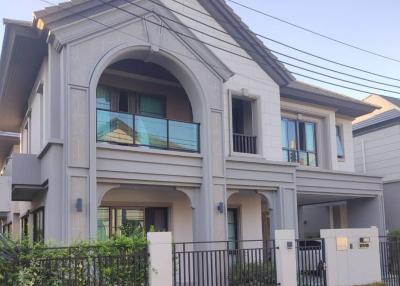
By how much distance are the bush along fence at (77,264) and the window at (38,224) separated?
455 cm

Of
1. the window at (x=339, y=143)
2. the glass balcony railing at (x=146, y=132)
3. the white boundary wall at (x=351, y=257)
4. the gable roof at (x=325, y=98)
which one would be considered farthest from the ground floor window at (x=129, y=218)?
the window at (x=339, y=143)

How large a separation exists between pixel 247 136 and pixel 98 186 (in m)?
5.93

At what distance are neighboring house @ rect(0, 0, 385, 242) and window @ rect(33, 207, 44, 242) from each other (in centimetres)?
6

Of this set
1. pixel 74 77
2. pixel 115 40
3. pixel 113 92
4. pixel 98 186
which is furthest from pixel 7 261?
pixel 113 92

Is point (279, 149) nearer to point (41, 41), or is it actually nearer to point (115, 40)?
point (115, 40)

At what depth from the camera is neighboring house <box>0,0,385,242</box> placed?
484 inches

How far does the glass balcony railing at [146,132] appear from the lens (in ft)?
43.7

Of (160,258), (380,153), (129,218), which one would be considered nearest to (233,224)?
(129,218)

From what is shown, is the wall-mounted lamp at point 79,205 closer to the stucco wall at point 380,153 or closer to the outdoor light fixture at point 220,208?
the outdoor light fixture at point 220,208

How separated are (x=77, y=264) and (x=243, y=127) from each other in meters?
9.65

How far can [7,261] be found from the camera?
8641 mm

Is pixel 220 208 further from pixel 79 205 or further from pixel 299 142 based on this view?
pixel 299 142

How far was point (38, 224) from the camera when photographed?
15.0 metres

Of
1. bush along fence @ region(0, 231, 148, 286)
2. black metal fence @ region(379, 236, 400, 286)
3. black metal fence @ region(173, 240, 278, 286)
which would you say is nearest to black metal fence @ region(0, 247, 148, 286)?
bush along fence @ region(0, 231, 148, 286)
